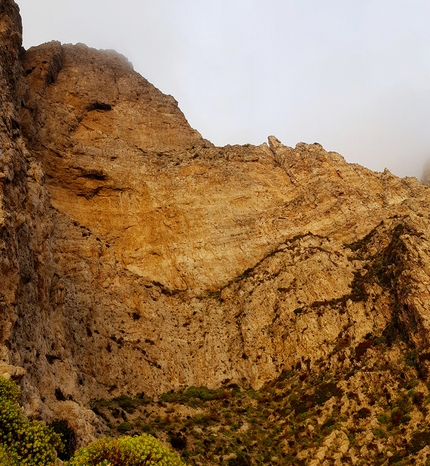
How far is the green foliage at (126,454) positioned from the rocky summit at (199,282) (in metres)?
7.40

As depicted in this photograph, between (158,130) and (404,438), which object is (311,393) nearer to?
(404,438)

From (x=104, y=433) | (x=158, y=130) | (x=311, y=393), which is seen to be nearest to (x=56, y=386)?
(x=104, y=433)

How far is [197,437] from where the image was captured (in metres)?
30.0

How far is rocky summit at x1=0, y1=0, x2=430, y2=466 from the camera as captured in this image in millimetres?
29141

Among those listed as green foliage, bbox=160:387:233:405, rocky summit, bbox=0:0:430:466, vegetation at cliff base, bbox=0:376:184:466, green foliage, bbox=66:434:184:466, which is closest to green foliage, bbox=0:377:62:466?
vegetation at cliff base, bbox=0:376:184:466

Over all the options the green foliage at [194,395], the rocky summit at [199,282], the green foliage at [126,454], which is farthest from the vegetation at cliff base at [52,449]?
the green foliage at [194,395]

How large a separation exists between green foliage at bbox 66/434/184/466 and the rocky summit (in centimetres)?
740

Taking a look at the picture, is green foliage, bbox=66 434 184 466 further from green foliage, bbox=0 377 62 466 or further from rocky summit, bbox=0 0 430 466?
rocky summit, bbox=0 0 430 466

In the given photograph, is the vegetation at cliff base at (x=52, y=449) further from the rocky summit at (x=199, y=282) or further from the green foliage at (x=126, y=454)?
the rocky summit at (x=199, y=282)

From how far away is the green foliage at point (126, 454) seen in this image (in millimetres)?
14453

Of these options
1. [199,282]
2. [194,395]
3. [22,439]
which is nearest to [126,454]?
[22,439]

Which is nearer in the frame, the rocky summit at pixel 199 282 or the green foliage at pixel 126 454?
the green foliage at pixel 126 454

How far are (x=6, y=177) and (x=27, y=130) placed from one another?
66.1 ft

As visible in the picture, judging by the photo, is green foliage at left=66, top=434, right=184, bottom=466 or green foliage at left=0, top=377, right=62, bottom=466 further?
green foliage at left=0, top=377, right=62, bottom=466
